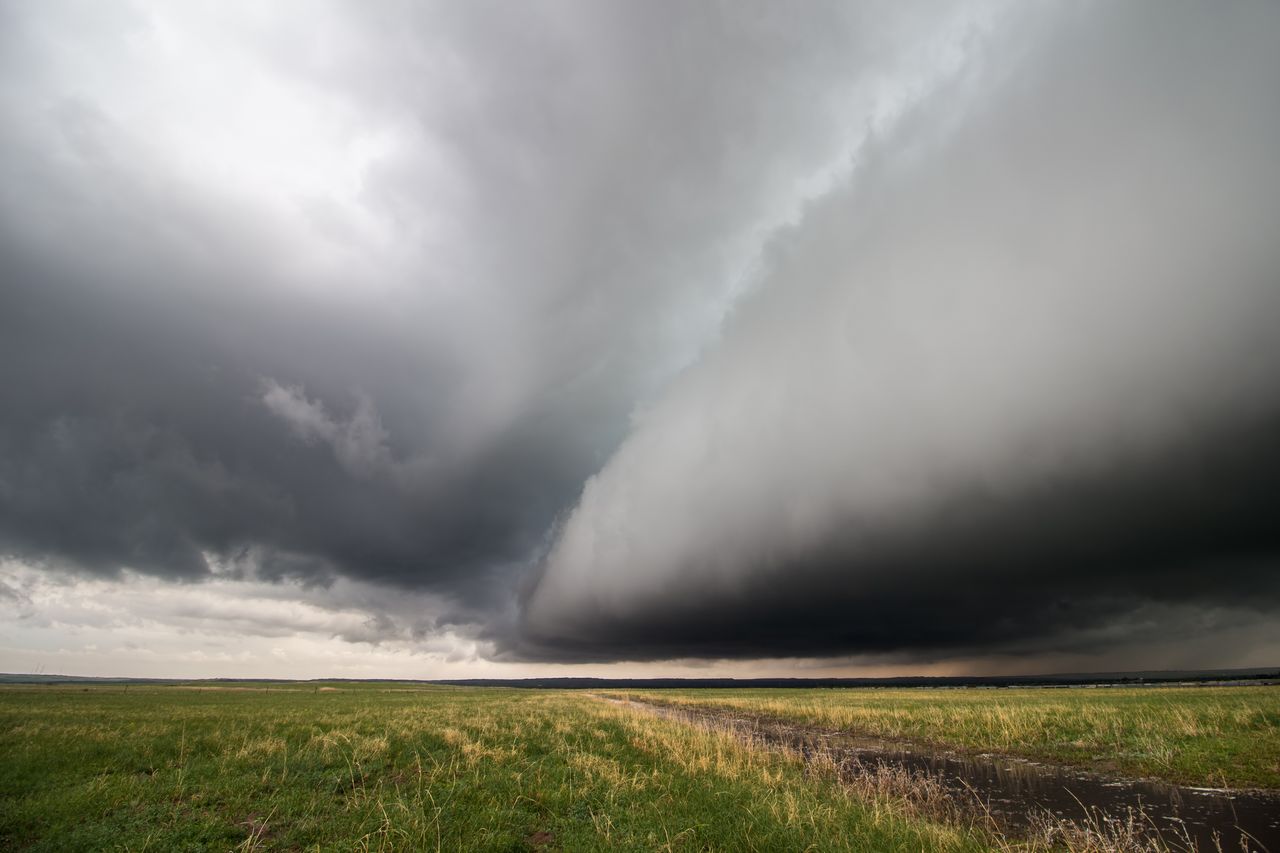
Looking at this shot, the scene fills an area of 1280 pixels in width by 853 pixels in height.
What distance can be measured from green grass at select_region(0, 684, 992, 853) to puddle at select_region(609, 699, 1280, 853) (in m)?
5.71

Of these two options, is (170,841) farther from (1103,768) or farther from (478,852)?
(1103,768)

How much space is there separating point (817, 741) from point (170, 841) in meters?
37.3

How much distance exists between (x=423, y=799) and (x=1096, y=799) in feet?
79.6

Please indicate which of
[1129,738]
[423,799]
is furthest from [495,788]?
[1129,738]

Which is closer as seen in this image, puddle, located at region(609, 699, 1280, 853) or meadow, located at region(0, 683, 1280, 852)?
meadow, located at region(0, 683, 1280, 852)

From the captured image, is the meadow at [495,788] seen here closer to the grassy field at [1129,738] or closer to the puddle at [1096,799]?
the grassy field at [1129,738]

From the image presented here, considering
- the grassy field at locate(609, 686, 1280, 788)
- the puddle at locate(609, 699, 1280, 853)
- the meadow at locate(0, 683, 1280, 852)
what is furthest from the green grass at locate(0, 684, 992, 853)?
the grassy field at locate(609, 686, 1280, 788)

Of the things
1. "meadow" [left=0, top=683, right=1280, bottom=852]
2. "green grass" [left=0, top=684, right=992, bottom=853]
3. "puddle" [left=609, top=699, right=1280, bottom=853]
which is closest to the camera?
"green grass" [left=0, top=684, right=992, bottom=853]

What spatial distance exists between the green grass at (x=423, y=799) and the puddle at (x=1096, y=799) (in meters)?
5.71

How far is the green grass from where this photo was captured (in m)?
12.9

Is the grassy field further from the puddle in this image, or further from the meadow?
the puddle

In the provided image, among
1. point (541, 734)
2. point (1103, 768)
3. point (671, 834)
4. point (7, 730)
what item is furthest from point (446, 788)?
point (7, 730)

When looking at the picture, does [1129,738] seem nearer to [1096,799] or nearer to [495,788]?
[1096,799]

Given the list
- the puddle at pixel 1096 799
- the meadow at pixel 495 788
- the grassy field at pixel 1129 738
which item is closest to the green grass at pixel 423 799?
the meadow at pixel 495 788
